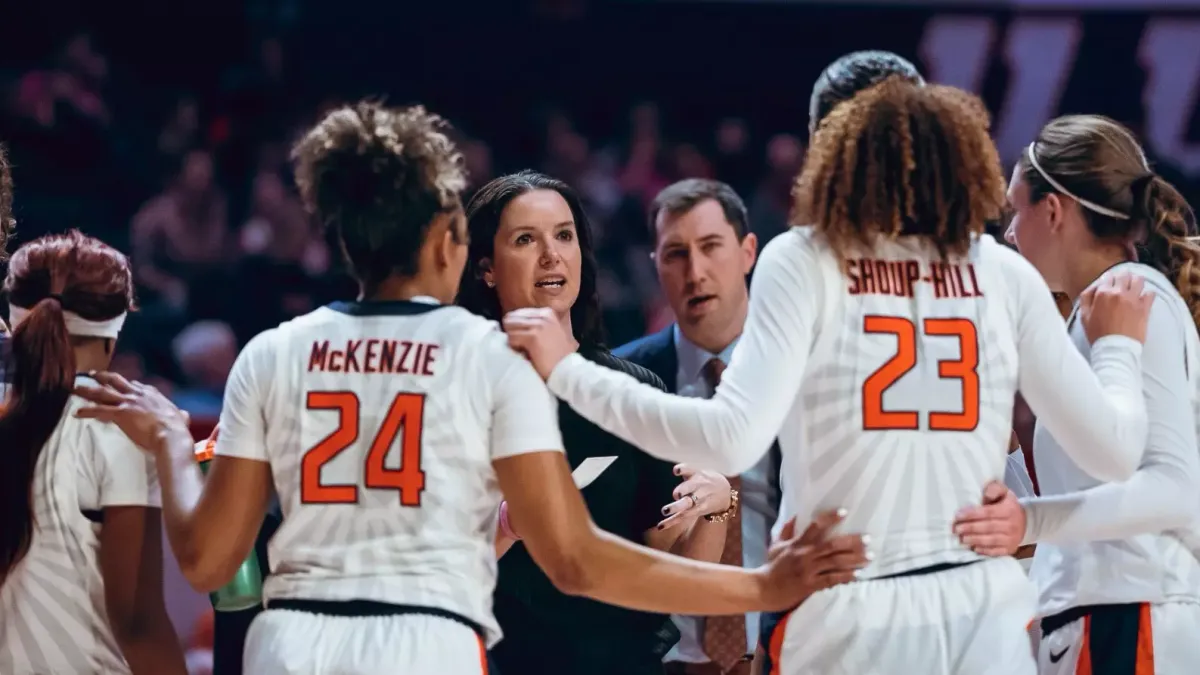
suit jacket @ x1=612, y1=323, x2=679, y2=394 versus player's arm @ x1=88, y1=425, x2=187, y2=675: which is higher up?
suit jacket @ x1=612, y1=323, x2=679, y2=394

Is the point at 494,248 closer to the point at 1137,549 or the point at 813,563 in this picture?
the point at 813,563

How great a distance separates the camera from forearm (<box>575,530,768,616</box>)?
303 cm

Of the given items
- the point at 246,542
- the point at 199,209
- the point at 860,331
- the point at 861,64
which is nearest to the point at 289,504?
the point at 246,542

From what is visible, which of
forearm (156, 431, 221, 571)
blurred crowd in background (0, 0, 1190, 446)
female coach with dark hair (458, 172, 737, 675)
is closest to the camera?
forearm (156, 431, 221, 571)

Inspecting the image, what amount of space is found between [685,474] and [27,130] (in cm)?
684

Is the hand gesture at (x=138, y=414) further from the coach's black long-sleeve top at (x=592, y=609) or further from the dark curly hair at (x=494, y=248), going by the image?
the dark curly hair at (x=494, y=248)

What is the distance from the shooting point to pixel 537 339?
314cm

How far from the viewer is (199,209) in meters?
9.41

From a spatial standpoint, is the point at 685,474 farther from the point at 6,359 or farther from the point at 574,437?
the point at 6,359

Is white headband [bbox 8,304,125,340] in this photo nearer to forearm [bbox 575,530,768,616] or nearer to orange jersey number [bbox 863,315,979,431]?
forearm [bbox 575,530,768,616]

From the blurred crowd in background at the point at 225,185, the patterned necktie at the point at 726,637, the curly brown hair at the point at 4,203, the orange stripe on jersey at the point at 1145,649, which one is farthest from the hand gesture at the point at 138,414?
the blurred crowd in background at the point at 225,185

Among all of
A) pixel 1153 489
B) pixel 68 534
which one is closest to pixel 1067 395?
pixel 1153 489

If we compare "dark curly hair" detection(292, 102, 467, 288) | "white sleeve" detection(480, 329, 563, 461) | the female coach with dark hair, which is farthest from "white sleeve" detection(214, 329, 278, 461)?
the female coach with dark hair

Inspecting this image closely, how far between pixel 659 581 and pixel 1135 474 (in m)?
1.14
